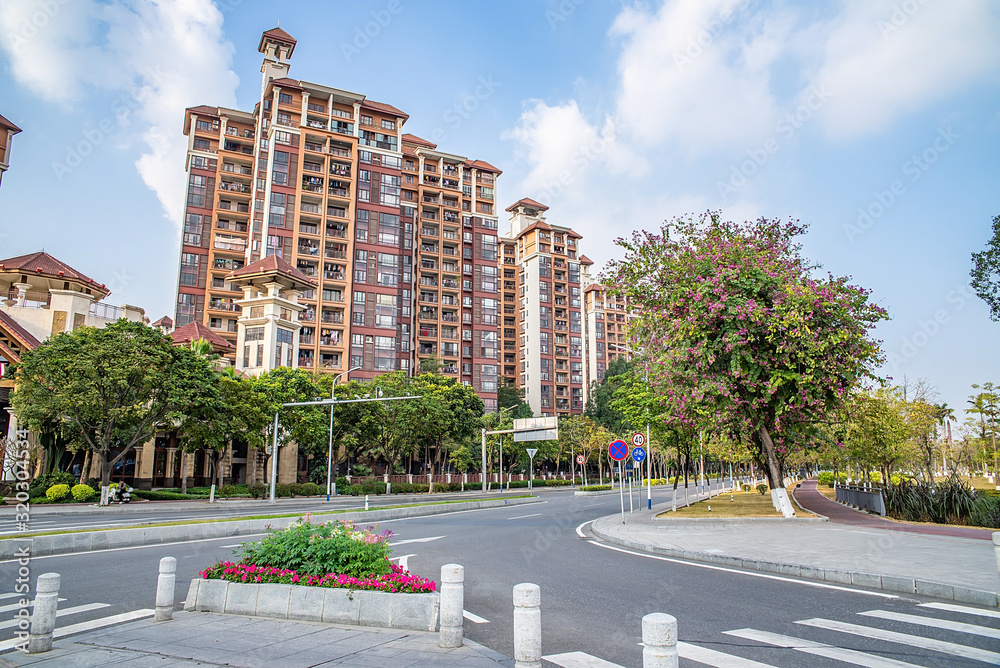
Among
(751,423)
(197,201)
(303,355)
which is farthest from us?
(197,201)

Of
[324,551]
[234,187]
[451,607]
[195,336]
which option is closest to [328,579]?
[324,551]

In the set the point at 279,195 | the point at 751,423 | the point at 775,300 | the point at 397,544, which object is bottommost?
the point at 397,544

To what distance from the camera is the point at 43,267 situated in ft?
148

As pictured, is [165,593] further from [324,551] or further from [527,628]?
[527,628]

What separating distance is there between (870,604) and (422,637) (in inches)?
229

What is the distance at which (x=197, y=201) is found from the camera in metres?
75.1

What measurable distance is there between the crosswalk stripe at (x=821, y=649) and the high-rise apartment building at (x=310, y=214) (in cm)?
6268

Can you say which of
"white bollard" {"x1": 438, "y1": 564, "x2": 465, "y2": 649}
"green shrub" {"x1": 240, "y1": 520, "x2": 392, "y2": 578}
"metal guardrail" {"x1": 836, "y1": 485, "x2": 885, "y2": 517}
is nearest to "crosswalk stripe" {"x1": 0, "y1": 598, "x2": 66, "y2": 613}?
"green shrub" {"x1": 240, "y1": 520, "x2": 392, "y2": 578}

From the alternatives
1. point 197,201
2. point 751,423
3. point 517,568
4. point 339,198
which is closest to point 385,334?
point 339,198

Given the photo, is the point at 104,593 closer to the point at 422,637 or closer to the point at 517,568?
the point at 422,637

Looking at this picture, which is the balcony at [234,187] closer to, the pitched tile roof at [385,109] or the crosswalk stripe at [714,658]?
the pitched tile roof at [385,109]

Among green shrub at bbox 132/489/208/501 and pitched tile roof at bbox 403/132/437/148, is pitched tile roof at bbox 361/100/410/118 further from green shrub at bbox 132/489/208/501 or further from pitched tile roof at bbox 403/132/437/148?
green shrub at bbox 132/489/208/501

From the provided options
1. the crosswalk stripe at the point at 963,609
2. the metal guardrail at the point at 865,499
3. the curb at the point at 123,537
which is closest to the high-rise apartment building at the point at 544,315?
the metal guardrail at the point at 865,499

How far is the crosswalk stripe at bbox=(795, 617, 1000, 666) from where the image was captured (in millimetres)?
5637
